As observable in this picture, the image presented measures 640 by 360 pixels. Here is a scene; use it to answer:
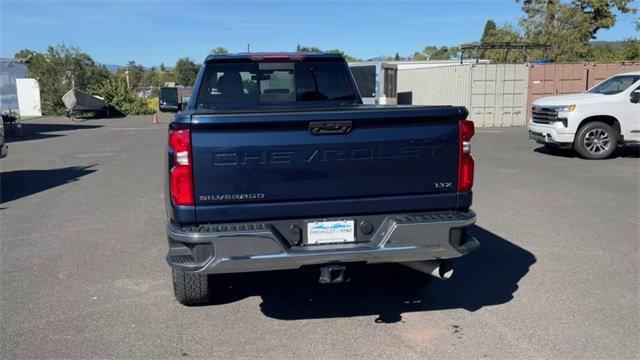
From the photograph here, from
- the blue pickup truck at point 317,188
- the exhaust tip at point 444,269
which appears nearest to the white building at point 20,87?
the blue pickup truck at point 317,188

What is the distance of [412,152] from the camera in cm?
399

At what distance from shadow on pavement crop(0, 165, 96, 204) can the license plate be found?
24.1ft

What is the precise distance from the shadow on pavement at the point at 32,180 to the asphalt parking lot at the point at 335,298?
1522 mm

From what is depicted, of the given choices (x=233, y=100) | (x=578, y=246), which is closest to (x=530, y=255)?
(x=578, y=246)

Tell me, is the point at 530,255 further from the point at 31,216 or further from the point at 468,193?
the point at 31,216

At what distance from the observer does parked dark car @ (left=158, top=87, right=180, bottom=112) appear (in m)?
6.88

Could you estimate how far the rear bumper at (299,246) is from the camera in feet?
12.3

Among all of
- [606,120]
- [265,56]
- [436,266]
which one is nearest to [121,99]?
[606,120]

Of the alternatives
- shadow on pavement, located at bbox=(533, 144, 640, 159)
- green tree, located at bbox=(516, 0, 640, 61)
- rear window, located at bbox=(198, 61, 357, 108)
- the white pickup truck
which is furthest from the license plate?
green tree, located at bbox=(516, 0, 640, 61)

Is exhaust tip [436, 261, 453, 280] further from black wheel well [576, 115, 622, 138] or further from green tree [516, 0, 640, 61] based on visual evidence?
green tree [516, 0, 640, 61]

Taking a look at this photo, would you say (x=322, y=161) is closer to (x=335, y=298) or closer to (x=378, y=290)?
(x=335, y=298)

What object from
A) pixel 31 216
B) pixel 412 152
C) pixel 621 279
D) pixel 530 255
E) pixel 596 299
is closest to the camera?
pixel 412 152

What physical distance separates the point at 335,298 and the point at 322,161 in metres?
1.56

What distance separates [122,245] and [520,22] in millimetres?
40486
